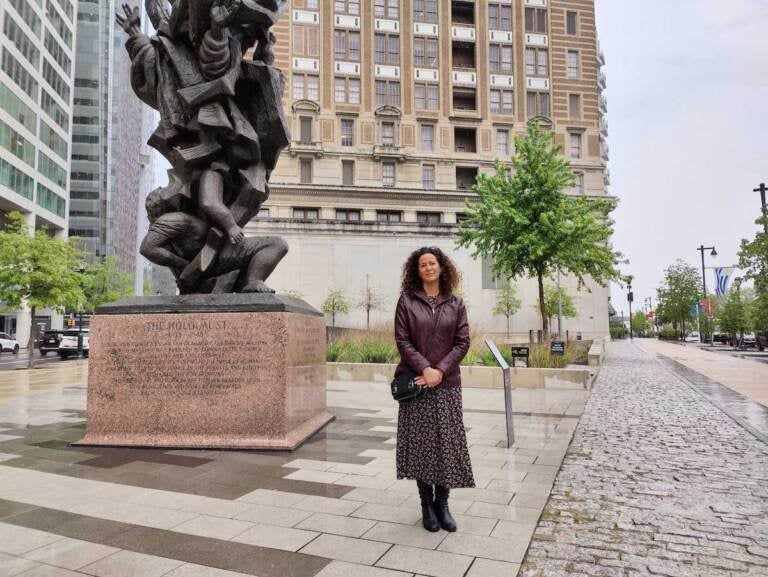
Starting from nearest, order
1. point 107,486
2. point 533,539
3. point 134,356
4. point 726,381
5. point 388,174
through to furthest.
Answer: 1. point 533,539
2. point 107,486
3. point 134,356
4. point 726,381
5. point 388,174

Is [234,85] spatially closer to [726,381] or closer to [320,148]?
[726,381]

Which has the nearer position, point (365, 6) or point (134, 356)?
point (134, 356)

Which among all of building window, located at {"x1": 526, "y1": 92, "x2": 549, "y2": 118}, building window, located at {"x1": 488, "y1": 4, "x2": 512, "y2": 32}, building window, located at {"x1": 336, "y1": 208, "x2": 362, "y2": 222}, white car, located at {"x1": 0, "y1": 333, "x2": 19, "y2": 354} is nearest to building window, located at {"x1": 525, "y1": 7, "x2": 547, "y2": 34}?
building window, located at {"x1": 488, "y1": 4, "x2": 512, "y2": 32}

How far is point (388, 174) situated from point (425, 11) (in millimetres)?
16394

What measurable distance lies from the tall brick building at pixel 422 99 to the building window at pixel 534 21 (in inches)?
3.8

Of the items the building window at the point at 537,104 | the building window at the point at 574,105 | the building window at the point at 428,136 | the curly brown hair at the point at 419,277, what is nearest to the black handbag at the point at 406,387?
the curly brown hair at the point at 419,277

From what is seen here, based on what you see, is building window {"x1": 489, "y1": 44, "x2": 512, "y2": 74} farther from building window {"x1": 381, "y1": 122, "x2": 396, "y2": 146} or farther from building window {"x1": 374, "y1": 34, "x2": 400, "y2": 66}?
building window {"x1": 381, "y1": 122, "x2": 396, "y2": 146}

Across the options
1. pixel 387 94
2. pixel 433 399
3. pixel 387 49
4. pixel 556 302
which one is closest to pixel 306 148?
pixel 387 94

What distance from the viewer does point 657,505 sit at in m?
4.86

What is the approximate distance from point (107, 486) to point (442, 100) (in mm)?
52659

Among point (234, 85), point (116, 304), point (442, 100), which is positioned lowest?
point (116, 304)

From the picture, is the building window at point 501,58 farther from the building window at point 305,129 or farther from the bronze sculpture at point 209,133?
the bronze sculpture at point 209,133

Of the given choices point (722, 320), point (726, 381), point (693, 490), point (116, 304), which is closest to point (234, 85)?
point (116, 304)

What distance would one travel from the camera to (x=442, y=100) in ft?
175
